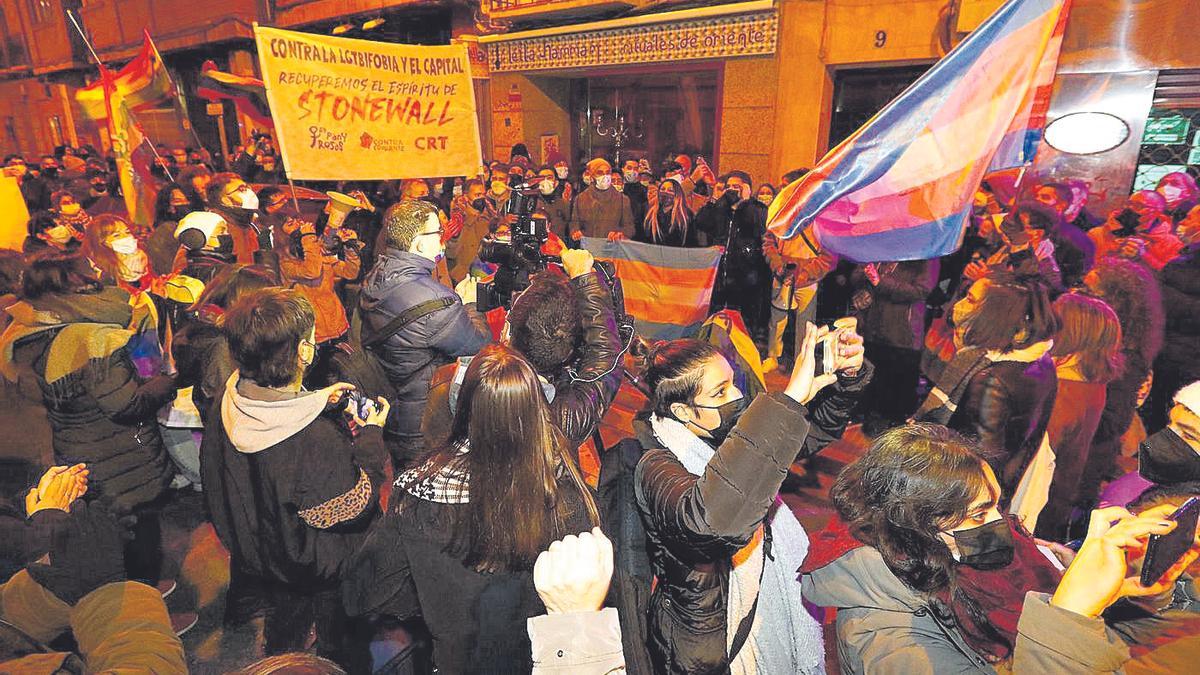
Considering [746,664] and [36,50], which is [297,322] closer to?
[746,664]

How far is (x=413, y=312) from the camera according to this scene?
324 centimetres

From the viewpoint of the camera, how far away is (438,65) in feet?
15.8

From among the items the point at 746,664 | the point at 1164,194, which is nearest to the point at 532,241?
the point at 746,664

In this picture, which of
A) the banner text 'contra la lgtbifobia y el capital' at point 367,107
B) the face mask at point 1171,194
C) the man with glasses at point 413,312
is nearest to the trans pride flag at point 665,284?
the banner text 'contra la lgtbifobia y el capital' at point 367,107

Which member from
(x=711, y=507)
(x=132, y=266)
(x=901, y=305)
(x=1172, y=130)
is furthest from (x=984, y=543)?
(x=1172, y=130)

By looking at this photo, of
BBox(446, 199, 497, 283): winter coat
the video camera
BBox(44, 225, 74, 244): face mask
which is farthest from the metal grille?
BBox(44, 225, 74, 244): face mask

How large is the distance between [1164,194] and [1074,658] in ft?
21.6

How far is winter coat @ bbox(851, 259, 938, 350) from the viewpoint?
201 inches

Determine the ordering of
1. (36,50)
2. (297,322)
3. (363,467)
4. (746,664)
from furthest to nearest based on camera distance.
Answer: (36,50)
(363,467)
(297,322)
(746,664)

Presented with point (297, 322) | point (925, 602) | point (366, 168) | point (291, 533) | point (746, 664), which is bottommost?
point (746, 664)

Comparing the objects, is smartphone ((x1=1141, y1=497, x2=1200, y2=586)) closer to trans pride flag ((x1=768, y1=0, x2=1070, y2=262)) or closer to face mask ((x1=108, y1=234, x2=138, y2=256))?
trans pride flag ((x1=768, y1=0, x2=1070, y2=262))

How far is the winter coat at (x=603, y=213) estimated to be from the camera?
8.38 meters

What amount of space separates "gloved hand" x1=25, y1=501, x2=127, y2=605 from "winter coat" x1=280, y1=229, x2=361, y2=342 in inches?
119

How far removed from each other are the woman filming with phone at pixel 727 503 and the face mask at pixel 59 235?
564 centimetres
